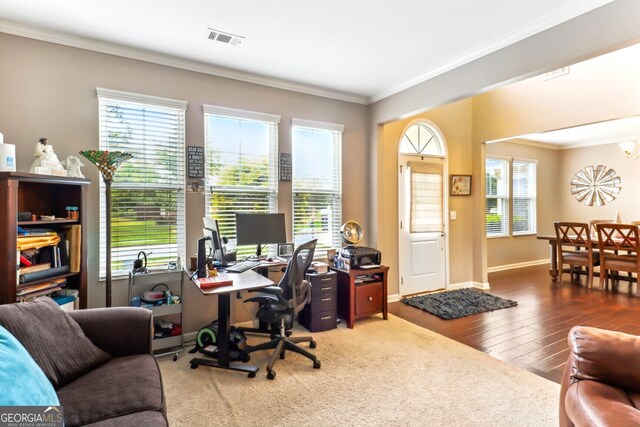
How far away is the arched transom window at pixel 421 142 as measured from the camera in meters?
4.72

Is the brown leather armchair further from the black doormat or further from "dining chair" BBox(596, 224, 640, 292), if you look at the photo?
"dining chair" BBox(596, 224, 640, 292)

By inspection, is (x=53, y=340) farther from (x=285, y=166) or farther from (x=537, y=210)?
(x=537, y=210)

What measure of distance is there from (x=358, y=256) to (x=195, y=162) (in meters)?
2.05

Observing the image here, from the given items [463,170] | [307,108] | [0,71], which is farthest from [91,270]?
[463,170]

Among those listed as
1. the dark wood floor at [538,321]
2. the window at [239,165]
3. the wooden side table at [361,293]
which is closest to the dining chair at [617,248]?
the dark wood floor at [538,321]

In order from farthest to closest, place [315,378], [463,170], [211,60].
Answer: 1. [463,170]
2. [211,60]
3. [315,378]

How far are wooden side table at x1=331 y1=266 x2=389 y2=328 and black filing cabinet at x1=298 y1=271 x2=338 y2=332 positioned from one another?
0.16 m

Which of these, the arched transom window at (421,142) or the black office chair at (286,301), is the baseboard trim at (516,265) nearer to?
the arched transom window at (421,142)

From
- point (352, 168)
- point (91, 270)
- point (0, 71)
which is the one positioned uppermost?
point (0, 71)

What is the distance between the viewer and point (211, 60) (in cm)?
327

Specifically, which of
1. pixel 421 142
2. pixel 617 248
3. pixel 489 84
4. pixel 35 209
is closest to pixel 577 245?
pixel 617 248

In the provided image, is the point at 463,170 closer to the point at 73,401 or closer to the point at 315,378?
the point at 315,378

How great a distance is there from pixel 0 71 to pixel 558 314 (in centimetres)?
611

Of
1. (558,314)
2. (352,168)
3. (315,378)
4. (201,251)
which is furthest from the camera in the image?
(352,168)
